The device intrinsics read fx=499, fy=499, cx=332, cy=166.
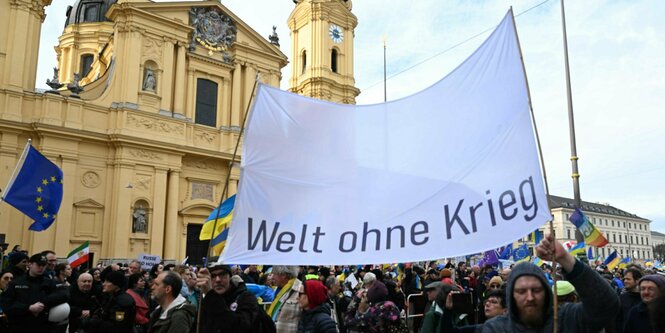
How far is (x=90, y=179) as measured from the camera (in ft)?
77.3

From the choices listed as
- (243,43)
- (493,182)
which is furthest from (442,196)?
(243,43)

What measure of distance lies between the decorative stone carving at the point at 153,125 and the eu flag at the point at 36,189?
1392 cm

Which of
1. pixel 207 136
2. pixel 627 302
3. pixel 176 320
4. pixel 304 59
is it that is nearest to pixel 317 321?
pixel 176 320

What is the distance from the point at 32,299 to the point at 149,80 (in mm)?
21297

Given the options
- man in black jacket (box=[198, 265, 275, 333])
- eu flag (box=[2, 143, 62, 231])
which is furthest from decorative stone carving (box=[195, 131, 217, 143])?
man in black jacket (box=[198, 265, 275, 333])

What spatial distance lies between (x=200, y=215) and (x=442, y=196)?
24.1m

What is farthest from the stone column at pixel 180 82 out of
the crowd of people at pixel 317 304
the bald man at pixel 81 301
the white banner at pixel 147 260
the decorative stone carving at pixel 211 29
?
the bald man at pixel 81 301

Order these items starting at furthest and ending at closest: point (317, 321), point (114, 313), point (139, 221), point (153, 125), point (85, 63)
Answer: point (85, 63)
point (153, 125)
point (139, 221)
point (114, 313)
point (317, 321)

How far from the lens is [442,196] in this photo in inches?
142

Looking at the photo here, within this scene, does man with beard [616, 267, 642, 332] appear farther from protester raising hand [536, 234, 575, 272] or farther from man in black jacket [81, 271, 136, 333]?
man in black jacket [81, 271, 136, 333]

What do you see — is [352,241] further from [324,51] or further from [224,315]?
[324,51]

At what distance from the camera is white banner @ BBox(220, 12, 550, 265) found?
10.9ft

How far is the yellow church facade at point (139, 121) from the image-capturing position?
2203cm

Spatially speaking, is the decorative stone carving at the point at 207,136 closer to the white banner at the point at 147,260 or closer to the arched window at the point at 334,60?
the white banner at the point at 147,260
